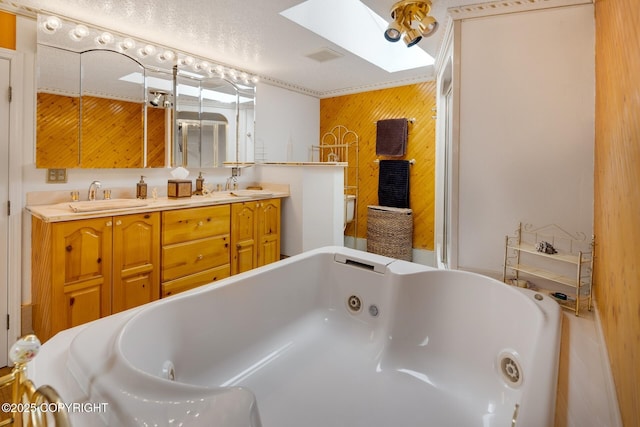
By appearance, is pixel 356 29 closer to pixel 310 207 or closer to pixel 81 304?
pixel 310 207

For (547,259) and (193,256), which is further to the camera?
(193,256)

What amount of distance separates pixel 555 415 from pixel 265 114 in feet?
13.2

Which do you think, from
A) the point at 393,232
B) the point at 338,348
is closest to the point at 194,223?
the point at 338,348

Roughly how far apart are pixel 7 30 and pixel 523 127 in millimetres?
3361

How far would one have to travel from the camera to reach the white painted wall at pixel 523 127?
1.82 metres

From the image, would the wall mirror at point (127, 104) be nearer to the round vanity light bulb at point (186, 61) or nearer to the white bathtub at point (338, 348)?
the round vanity light bulb at point (186, 61)

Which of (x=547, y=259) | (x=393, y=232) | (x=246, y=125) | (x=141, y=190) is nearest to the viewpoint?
(x=547, y=259)

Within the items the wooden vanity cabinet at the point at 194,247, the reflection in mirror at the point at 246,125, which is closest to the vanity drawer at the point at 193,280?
the wooden vanity cabinet at the point at 194,247

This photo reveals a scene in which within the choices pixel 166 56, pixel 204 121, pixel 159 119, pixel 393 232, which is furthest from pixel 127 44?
pixel 393 232

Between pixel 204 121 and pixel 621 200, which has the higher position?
pixel 204 121

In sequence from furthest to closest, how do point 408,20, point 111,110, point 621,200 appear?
point 111,110 < point 408,20 < point 621,200

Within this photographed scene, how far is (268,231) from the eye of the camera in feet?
11.4

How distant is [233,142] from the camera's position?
12.2 ft

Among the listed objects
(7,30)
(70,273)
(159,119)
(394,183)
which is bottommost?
(70,273)
